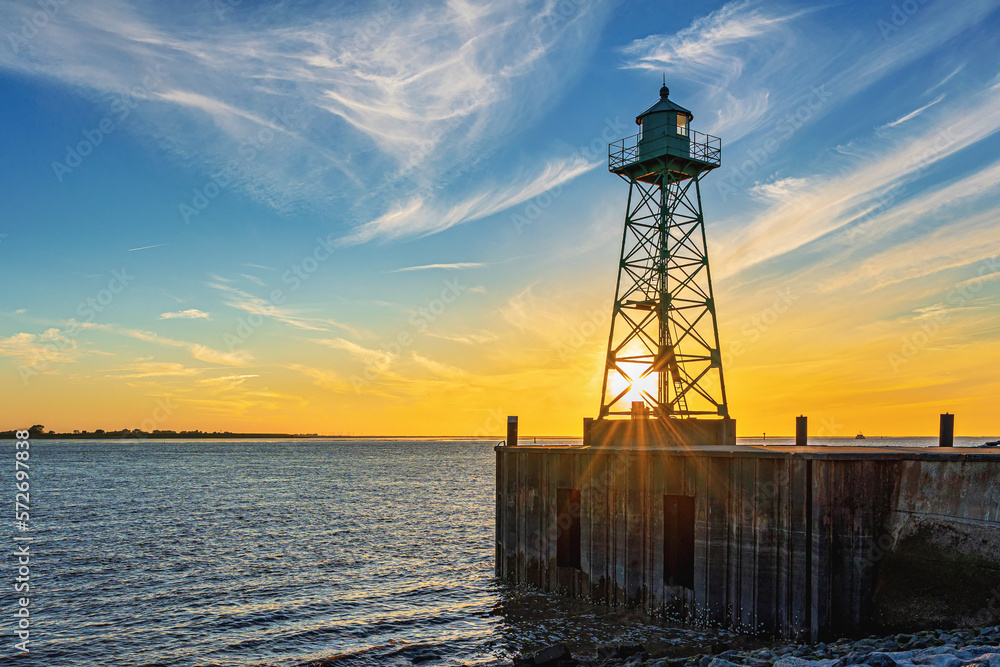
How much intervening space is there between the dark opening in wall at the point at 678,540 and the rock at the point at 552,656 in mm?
3757

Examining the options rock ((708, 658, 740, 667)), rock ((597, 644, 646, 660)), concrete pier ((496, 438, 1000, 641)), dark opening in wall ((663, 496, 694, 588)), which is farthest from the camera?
dark opening in wall ((663, 496, 694, 588))

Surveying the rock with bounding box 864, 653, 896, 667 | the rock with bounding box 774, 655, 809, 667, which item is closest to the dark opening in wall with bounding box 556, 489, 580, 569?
the rock with bounding box 774, 655, 809, 667

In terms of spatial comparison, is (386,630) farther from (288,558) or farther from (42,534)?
(42,534)

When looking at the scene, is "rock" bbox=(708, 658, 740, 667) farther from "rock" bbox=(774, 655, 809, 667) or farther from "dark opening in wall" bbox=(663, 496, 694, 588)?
"dark opening in wall" bbox=(663, 496, 694, 588)

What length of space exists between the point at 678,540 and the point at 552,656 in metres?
4.98

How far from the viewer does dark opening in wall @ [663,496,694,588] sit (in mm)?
19062

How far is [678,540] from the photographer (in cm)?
1938

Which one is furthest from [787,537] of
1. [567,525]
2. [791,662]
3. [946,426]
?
[946,426]

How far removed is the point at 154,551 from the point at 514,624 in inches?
918

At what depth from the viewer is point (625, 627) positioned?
19078 mm

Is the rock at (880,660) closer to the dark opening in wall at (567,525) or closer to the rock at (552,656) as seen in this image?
the rock at (552,656)

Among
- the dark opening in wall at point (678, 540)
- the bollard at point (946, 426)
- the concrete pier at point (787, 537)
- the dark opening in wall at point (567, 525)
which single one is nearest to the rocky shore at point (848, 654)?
the concrete pier at point (787, 537)

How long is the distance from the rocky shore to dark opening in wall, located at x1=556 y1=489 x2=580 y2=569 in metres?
5.33

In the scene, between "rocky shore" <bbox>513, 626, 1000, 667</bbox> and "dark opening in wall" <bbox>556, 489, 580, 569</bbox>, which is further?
"dark opening in wall" <bbox>556, 489, 580, 569</bbox>
